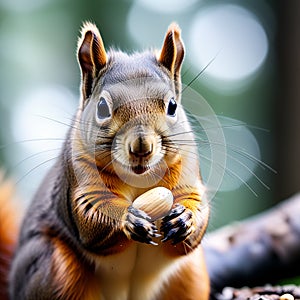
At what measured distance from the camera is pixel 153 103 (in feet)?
2.16

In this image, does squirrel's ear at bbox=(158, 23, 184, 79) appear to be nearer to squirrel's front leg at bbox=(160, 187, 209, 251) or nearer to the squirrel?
the squirrel

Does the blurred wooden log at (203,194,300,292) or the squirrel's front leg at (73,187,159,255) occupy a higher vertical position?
the squirrel's front leg at (73,187,159,255)

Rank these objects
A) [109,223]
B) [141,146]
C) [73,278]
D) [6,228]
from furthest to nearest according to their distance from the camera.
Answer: [6,228] → [73,278] → [109,223] → [141,146]

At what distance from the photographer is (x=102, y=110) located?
674 millimetres

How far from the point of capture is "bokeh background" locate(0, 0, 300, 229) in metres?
0.93

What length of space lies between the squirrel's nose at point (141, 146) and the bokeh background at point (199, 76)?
163mm

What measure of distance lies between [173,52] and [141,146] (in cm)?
14

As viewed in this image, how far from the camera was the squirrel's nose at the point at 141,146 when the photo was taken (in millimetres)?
616

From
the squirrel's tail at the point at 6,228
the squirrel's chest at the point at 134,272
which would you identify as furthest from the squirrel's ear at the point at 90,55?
the squirrel's tail at the point at 6,228

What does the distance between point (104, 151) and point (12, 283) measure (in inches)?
16.1

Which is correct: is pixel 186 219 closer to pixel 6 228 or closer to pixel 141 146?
pixel 141 146

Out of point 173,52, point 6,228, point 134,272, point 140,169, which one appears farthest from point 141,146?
point 6,228

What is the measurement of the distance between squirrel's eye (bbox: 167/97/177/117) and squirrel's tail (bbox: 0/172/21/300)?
631 mm

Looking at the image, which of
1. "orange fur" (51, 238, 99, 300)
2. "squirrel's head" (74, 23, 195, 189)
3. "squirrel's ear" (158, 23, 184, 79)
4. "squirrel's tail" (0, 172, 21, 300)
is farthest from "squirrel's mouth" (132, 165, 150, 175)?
"squirrel's tail" (0, 172, 21, 300)
